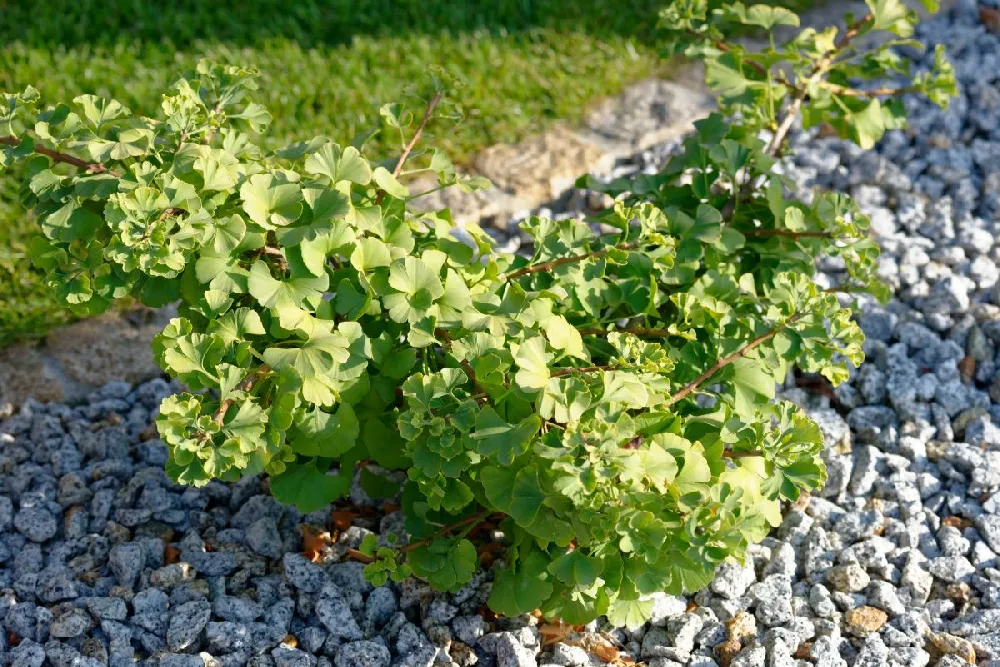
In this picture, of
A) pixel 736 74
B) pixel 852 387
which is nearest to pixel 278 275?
pixel 736 74

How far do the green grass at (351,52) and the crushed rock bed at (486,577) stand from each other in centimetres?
125

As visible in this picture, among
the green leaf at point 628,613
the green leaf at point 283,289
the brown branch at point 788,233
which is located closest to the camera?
the green leaf at point 283,289

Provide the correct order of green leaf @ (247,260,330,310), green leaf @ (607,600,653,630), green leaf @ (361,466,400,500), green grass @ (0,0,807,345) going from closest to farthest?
green leaf @ (247,260,330,310), green leaf @ (607,600,653,630), green leaf @ (361,466,400,500), green grass @ (0,0,807,345)

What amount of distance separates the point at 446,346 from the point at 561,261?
1.04 ft

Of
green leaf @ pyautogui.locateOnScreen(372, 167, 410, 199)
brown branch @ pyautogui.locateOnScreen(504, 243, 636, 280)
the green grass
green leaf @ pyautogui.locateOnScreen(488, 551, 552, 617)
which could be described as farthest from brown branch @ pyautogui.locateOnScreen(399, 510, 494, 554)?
the green grass

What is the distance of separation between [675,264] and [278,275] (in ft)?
2.66

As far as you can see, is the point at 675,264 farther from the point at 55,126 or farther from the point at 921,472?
the point at 55,126

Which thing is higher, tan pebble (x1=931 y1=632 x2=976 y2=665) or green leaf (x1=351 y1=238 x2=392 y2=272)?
green leaf (x1=351 y1=238 x2=392 y2=272)

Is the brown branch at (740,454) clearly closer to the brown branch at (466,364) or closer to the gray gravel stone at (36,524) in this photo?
the brown branch at (466,364)

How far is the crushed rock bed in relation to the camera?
84.2 inches

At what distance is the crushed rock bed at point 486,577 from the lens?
214 centimetres

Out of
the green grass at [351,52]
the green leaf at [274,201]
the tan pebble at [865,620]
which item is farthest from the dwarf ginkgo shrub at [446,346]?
the green grass at [351,52]

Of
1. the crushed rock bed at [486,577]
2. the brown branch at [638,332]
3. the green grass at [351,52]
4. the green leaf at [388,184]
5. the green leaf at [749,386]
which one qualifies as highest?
the green leaf at [388,184]

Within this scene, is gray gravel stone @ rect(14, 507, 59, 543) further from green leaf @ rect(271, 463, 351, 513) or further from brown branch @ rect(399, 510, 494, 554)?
brown branch @ rect(399, 510, 494, 554)
